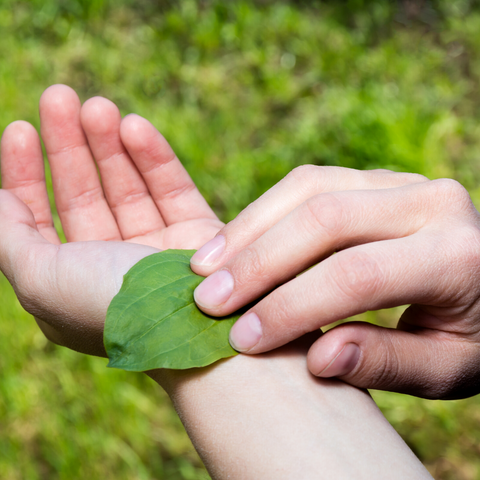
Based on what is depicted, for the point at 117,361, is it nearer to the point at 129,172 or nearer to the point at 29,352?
the point at 129,172

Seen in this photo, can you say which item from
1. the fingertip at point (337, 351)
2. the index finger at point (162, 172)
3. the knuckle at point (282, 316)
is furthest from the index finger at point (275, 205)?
the index finger at point (162, 172)

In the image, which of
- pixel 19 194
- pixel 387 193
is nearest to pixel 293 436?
pixel 387 193

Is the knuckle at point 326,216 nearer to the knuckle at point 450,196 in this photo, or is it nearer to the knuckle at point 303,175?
the knuckle at point 303,175

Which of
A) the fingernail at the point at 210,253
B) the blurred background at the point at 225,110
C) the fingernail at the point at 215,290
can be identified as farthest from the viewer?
the blurred background at the point at 225,110

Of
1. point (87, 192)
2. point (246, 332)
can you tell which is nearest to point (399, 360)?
point (246, 332)

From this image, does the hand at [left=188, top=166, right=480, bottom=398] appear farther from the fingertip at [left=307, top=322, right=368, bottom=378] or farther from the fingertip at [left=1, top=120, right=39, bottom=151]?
the fingertip at [left=1, top=120, right=39, bottom=151]

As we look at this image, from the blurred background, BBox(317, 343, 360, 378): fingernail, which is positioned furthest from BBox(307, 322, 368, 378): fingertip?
the blurred background
